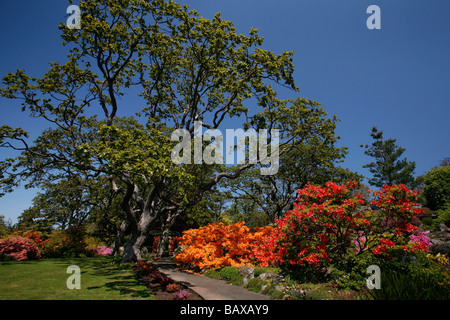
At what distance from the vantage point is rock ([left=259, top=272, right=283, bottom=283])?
281 inches

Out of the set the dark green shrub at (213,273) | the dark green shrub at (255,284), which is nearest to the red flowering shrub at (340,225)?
the dark green shrub at (255,284)

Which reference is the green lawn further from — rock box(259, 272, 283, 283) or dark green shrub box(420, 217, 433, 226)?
dark green shrub box(420, 217, 433, 226)

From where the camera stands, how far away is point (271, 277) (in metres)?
7.56

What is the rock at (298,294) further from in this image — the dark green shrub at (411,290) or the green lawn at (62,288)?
the green lawn at (62,288)

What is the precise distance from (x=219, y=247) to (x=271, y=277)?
14.8 ft

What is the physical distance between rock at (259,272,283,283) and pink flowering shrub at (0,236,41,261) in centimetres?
1408

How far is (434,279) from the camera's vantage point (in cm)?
529

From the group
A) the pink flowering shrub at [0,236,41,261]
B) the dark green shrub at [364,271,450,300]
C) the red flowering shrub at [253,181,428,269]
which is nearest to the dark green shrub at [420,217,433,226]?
the red flowering shrub at [253,181,428,269]

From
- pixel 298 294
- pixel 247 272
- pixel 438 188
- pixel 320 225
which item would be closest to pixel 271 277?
pixel 247 272

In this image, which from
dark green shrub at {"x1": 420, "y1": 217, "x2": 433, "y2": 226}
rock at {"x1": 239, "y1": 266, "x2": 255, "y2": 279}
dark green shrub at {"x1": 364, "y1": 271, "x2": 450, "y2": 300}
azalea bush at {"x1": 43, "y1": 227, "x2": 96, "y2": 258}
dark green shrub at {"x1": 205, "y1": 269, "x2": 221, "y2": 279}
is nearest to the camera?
dark green shrub at {"x1": 364, "y1": 271, "x2": 450, "y2": 300}

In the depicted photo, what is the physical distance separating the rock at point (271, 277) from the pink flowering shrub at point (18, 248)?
1408cm
